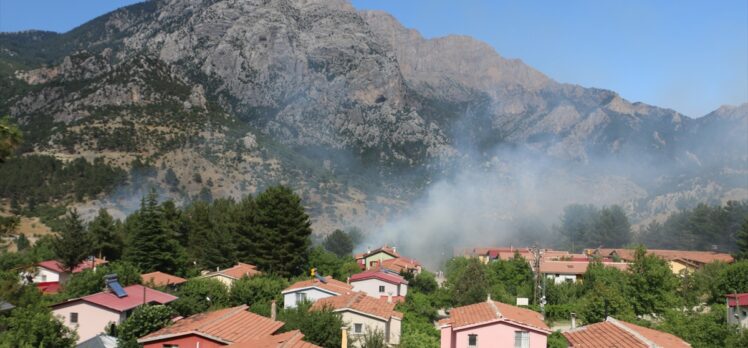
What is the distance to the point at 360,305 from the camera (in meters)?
29.7

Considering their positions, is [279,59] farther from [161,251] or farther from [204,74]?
[161,251]

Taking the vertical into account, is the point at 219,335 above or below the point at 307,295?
below

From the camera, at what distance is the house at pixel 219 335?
2116 cm

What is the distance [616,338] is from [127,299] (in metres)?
20.5

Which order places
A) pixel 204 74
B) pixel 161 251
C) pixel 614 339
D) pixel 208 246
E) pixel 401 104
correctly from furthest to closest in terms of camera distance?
1. pixel 401 104
2. pixel 204 74
3. pixel 208 246
4. pixel 161 251
5. pixel 614 339

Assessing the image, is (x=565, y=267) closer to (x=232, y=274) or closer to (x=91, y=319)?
(x=232, y=274)

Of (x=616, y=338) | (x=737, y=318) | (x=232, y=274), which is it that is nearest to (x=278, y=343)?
(x=616, y=338)

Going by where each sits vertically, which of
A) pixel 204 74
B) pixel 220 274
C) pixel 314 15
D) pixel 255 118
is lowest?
pixel 220 274

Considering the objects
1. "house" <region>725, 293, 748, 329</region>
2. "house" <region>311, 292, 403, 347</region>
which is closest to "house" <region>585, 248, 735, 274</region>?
"house" <region>725, 293, 748, 329</region>

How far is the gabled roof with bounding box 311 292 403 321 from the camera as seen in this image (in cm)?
2856

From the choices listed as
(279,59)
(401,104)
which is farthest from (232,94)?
(401,104)

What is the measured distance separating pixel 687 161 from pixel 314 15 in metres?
114

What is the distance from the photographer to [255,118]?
146375 mm

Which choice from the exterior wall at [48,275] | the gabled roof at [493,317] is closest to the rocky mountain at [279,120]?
the exterior wall at [48,275]
